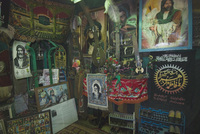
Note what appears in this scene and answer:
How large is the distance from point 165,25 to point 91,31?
2.06 meters

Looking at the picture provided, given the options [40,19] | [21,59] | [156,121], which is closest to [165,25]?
[156,121]

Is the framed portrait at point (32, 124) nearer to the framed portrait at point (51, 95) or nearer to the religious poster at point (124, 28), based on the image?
the framed portrait at point (51, 95)

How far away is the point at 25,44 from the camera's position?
313 centimetres

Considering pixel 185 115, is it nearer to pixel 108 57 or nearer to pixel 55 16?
pixel 108 57

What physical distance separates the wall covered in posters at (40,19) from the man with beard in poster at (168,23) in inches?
102

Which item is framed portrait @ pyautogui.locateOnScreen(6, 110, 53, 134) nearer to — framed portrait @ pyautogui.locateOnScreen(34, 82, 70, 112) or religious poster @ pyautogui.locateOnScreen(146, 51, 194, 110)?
framed portrait @ pyautogui.locateOnScreen(34, 82, 70, 112)

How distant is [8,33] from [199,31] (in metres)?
4.08

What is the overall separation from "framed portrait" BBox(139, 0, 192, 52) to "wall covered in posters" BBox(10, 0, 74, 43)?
2307 mm

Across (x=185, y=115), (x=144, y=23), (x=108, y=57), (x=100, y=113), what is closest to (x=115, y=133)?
(x=100, y=113)

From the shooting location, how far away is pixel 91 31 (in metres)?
3.62

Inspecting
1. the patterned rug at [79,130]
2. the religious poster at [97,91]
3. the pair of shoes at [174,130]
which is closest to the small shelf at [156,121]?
the pair of shoes at [174,130]

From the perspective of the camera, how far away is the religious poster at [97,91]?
10.0 ft

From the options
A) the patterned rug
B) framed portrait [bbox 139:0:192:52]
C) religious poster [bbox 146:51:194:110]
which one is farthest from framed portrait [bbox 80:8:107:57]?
the patterned rug

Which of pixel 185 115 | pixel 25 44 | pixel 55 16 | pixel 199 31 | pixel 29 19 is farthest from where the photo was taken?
pixel 55 16
